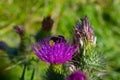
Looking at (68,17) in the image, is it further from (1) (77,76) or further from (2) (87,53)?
(1) (77,76)

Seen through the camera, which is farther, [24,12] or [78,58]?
[24,12]

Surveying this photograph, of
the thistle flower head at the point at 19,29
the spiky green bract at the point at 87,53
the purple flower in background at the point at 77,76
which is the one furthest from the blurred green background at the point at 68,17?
the purple flower in background at the point at 77,76

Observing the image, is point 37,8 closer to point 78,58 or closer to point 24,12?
point 24,12

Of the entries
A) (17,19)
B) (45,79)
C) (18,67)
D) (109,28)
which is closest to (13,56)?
(18,67)

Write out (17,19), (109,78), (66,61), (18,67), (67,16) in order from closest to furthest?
(66,61), (18,67), (109,78), (17,19), (67,16)

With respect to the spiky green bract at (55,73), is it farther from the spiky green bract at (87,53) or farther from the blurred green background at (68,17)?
the blurred green background at (68,17)

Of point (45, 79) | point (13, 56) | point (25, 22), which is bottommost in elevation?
point (45, 79)

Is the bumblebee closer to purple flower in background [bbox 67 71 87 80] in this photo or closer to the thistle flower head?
purple flower in background [bbox 67 71 87 80]

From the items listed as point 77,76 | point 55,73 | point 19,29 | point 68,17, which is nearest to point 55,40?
point 55,73
